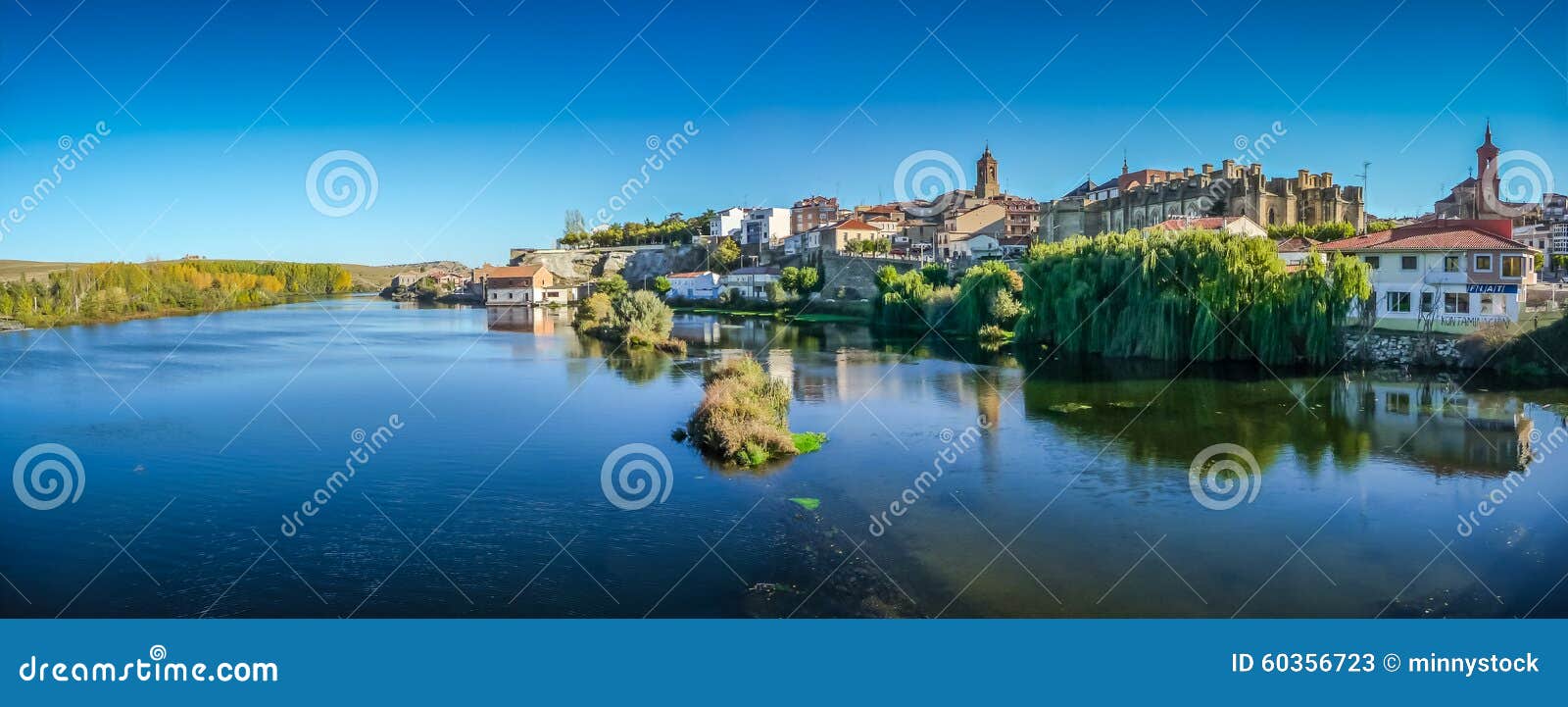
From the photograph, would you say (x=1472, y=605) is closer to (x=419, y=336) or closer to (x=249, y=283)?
(x=419, y=336)

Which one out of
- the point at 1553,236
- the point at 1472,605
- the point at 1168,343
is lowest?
the point at 1472,605

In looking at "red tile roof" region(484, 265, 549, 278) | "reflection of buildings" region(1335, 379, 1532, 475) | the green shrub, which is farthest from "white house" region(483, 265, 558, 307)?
"reflection of buildings" region(1335, 379, 1532, 475)

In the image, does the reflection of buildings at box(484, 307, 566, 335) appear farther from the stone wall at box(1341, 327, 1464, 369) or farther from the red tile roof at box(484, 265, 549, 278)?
the stone wall at box(1341, 327, 1464, 369)

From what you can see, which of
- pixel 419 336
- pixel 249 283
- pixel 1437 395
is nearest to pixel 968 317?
pixel 1437 395

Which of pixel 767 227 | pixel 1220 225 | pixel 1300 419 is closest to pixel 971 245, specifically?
pixel 1220 225

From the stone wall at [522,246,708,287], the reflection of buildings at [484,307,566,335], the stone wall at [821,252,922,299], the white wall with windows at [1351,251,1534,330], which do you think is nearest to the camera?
the white wall with windows at [1351,251,1534,330]

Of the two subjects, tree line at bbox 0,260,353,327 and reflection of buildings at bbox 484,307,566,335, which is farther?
reflection of buildings at bbox 484,307,566,335

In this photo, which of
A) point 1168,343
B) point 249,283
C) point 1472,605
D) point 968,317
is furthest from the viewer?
point 249,283
